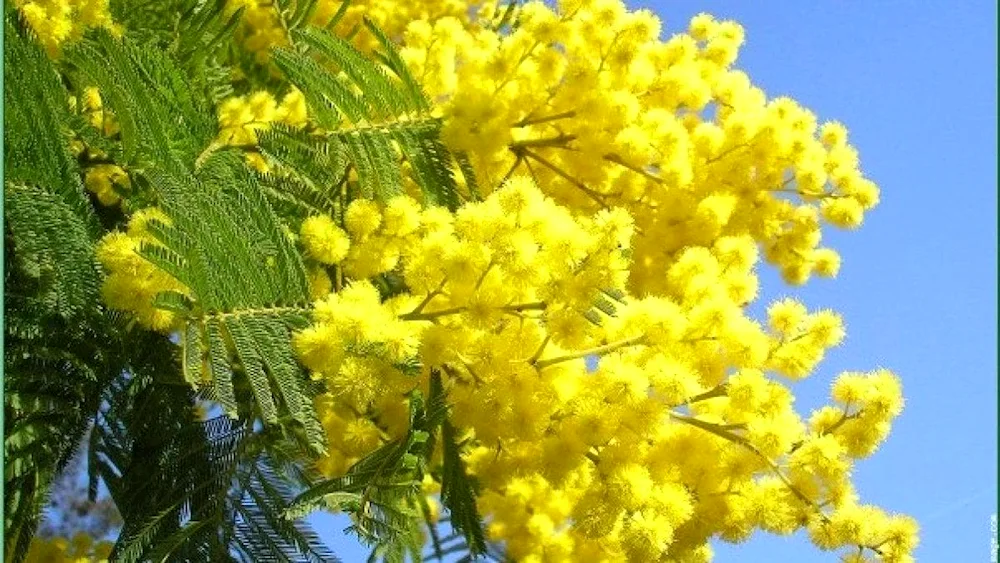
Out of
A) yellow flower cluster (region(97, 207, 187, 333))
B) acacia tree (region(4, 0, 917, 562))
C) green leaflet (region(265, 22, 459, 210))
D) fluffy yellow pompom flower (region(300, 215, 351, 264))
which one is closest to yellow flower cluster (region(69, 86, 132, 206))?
acacia tree (region(4, 0, 917, 562))

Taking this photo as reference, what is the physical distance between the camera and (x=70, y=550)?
4039mm

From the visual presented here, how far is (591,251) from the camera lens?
230 cm

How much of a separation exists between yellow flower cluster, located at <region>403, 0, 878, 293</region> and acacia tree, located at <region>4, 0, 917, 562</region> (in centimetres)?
→ 1

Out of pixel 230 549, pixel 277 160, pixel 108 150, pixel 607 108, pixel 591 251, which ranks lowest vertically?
pixel 230 549

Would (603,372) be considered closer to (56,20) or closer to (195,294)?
(195,294)

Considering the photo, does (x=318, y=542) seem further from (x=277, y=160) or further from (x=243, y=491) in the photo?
(x=277, y=160)

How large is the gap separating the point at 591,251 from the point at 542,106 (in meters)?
1.00

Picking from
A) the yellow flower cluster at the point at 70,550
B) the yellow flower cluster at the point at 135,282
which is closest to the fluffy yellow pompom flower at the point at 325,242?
the yellow flower cluster at the point at 135,282

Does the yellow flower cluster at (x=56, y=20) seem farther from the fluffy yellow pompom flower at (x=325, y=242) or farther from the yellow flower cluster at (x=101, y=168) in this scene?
the fluffy yellow pompom flower at (x=325, y=242)

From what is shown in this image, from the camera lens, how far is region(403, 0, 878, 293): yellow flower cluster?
3.14 meters

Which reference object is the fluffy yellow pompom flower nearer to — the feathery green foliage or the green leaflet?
the feathery green foliage

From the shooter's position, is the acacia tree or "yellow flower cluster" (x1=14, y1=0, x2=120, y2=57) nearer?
the acacia tree

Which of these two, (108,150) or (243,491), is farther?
(243,491)

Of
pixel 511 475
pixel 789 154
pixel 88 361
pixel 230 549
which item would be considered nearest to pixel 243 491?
pixel 230 549
